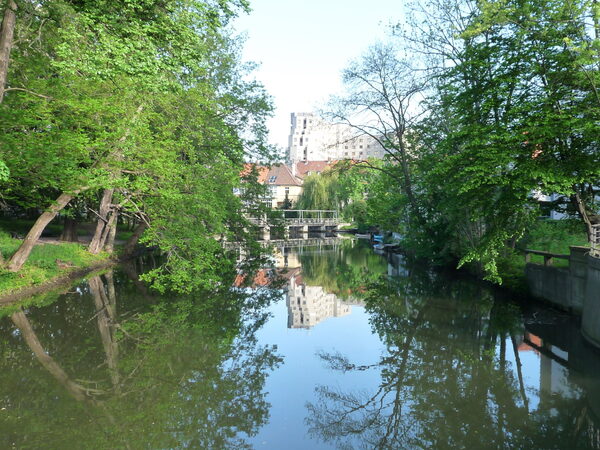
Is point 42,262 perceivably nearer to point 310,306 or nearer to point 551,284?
point 310,306

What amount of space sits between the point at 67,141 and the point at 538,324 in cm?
1558

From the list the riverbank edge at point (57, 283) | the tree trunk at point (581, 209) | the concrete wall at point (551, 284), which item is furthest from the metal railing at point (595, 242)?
the riverbank edge at point (57, 283)

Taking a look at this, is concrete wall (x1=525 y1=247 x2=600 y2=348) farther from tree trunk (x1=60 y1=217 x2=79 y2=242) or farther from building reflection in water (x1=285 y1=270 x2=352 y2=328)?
tree trunk (x1=60 y1=217 x2=79 y2=242)

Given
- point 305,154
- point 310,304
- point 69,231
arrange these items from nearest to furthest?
point 310,304, point 69,231, point 305,154

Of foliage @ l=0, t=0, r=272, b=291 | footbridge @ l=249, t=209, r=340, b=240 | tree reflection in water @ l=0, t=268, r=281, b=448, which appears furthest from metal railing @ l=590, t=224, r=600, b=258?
footbridge @ l=249, t=209, r=340, b=240

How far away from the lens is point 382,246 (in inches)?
1939

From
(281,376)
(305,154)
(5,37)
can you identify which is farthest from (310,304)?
(305,154)

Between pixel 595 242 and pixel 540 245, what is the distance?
10119 mm

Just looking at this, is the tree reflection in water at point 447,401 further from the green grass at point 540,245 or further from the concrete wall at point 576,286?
the green grass at point 540,245

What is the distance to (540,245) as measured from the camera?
22.6 meters

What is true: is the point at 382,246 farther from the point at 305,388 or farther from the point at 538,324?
the point at 305,388

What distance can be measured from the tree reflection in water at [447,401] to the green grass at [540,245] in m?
4.18

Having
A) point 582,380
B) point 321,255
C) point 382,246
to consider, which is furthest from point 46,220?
point 382,246

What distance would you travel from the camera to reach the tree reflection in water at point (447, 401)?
292 inches
